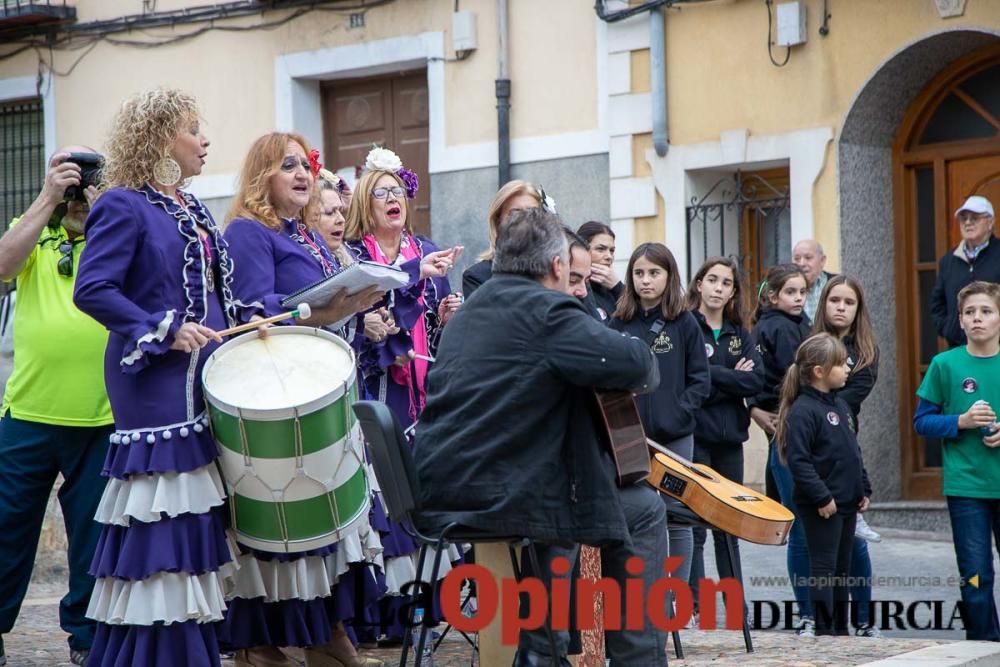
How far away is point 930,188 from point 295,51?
5942 mm

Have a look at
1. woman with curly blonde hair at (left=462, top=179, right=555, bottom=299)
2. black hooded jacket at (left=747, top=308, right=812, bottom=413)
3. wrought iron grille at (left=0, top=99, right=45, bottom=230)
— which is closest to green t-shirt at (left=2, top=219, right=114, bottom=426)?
woman with curly blonde hair at (left=462, top=179, right=555, bottom=299)

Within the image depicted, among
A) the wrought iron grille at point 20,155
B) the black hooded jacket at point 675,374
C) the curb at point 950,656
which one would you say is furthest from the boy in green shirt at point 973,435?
the wrought iron grille at point 20,155

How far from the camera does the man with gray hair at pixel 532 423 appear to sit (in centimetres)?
511

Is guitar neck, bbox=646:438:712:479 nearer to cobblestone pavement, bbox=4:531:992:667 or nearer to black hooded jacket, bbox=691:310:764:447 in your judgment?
cobblestone pavement, bbox=4:531:992:667

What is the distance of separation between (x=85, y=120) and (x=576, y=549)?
12527 millimetres

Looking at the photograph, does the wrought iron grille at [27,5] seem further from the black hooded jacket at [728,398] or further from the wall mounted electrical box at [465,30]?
the black hooded jacket at [728,398]

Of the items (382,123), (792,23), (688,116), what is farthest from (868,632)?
(382,123)

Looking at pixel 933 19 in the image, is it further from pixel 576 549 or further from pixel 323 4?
pixel 576 549

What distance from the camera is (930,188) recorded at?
40.6 ft

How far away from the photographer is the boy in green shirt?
7.56m

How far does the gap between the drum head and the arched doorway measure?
751 cm

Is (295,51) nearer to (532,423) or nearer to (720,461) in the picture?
(720,461)

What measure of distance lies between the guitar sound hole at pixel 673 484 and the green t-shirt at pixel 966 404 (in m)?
1.94

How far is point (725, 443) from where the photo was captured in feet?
27.7
